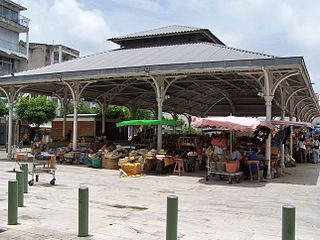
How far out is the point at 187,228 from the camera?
6312 mm

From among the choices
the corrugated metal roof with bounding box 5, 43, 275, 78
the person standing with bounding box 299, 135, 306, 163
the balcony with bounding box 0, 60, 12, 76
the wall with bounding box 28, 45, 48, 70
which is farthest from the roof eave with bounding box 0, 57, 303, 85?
the wall with bounding box 28, 45, 48, 70

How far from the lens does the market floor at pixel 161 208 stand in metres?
5.99

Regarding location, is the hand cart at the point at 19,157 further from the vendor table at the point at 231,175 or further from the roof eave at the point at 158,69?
the vendor table at the point at 231,175

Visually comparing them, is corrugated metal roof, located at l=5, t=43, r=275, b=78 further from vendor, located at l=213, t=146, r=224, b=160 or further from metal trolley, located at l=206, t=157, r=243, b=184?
metal trolley, located at l=206, t=157, r=243, b=184

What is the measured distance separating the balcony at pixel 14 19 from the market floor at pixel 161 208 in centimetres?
3563

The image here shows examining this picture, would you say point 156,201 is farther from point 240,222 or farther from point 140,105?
point 140,105

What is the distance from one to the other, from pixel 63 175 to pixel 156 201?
589 cm

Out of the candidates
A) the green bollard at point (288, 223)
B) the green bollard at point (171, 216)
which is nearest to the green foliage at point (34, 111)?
the green bollard at point (171, 216)

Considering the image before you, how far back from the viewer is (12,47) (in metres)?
44.2

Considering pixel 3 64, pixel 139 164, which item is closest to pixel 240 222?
pixel 139 164

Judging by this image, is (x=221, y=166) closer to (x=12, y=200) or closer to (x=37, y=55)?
(x=12, y=200)

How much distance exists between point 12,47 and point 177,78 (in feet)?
117

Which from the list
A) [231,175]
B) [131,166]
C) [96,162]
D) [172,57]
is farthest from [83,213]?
[172,57]

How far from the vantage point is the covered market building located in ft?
44.1
